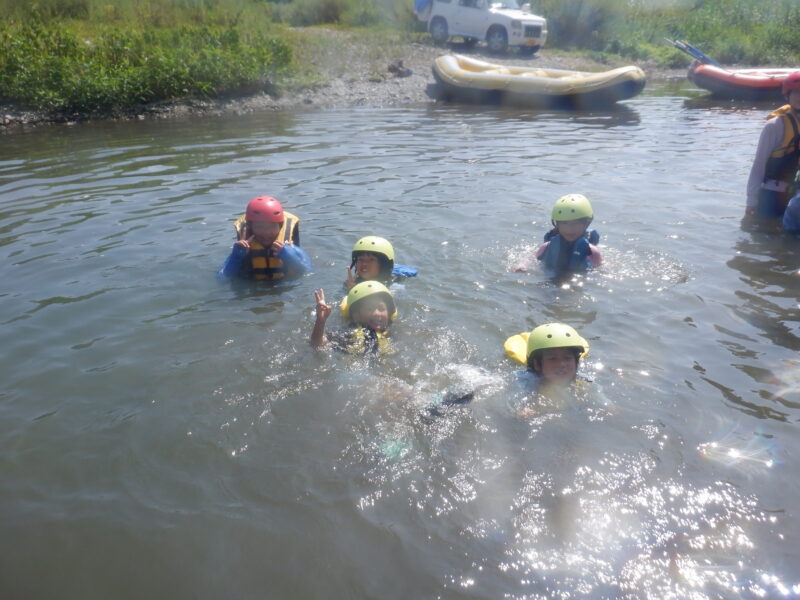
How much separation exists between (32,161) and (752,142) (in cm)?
1507

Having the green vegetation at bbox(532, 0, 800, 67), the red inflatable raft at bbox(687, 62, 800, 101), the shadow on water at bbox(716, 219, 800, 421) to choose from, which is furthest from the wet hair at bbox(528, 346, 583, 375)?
the green vegetation at bbox(532, 0, 800, 67)

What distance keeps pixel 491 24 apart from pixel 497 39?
0.67 meters

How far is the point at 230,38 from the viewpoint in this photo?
20844 millimetres

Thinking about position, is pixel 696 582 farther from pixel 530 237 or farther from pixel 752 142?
pixel 752 142

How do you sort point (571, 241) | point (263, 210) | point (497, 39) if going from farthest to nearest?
1. point (497, 39)
2. point (571, 241)
3. point (263, 210)

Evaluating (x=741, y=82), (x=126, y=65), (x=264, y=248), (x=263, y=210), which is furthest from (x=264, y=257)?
(x=741, y=82)

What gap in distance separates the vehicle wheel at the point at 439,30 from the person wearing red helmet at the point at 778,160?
75.2 ft

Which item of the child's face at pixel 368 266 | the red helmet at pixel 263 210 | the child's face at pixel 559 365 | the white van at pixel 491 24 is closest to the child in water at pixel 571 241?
the child's face at pixel 368 266

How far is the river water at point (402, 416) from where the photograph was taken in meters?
3.32

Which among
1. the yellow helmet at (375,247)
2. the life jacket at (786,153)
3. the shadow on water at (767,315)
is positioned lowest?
the shadow on water at (767,315)

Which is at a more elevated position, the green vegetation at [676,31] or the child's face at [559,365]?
the green vegetation at [676,31]

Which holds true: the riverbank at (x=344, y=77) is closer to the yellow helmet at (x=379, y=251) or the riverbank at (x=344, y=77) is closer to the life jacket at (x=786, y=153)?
the yellow helmet at (x=379, y=251)

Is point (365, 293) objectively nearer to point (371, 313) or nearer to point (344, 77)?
point (371, 313)

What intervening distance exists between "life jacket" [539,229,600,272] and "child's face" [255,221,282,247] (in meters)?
3.10
